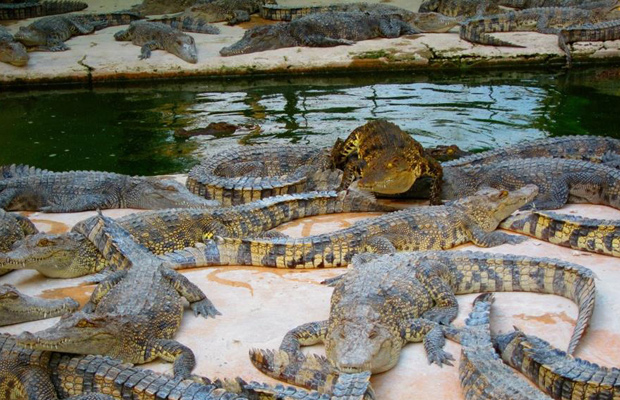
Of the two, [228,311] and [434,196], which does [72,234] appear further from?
Result: [434,196]

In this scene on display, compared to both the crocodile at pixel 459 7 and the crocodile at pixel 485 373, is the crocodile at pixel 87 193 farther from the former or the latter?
the crocodile at pixel 459 7

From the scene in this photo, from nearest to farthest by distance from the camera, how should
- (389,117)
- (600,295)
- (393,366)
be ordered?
(393,366), (600,295), (389,117)

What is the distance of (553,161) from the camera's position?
21.1 ft

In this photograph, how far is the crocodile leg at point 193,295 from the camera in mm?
4559

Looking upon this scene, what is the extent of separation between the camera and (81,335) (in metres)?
3.87

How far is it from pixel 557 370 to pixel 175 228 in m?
3.02

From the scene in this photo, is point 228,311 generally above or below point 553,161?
below

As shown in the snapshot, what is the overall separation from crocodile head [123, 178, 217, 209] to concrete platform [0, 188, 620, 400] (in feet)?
4.50

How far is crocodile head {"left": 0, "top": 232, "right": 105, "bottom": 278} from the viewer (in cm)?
500

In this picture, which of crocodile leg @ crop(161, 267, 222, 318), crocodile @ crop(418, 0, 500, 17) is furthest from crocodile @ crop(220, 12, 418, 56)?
crocodile leg @ crop(161, 267, 222, 318)

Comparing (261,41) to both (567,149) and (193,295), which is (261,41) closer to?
(567,149)

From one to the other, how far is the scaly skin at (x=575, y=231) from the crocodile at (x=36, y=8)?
40.0ft

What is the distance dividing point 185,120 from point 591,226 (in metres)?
5.88

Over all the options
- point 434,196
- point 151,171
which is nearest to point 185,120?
point 151,171
